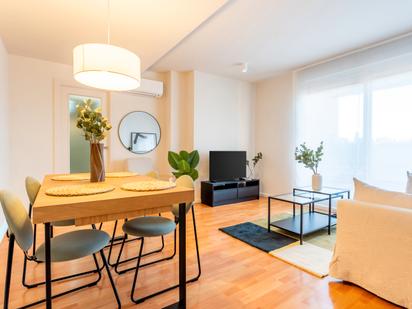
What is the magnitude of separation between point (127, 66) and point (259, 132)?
4153mm

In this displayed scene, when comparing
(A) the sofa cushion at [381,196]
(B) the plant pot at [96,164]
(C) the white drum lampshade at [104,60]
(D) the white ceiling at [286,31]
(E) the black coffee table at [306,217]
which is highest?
(D) the white ceiling at [286,31]

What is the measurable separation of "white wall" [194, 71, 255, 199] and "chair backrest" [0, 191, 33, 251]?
11.1 ft

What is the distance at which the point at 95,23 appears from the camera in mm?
2598

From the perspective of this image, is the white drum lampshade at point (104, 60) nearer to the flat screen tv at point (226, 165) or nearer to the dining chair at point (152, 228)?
the dining chair at point (152, 228)

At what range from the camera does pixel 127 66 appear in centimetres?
167

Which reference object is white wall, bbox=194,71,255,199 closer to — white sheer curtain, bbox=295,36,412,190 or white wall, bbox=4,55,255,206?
white wall, bbox=4,55,255,206

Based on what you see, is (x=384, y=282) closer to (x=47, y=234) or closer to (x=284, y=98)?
(x=47, y=234)

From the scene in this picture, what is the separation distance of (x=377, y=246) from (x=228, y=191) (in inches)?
118

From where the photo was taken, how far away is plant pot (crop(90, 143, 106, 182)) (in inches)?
71.7

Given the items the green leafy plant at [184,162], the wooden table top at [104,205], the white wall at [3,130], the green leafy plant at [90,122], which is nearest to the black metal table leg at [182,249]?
the wooden table top at [104,205]

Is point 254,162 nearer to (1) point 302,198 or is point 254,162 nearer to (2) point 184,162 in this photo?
(2) point 184,162

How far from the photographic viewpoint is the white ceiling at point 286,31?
247 cm

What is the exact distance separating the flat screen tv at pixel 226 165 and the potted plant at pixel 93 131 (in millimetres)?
2837

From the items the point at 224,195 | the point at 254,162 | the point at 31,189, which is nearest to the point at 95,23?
the point at 31,189
